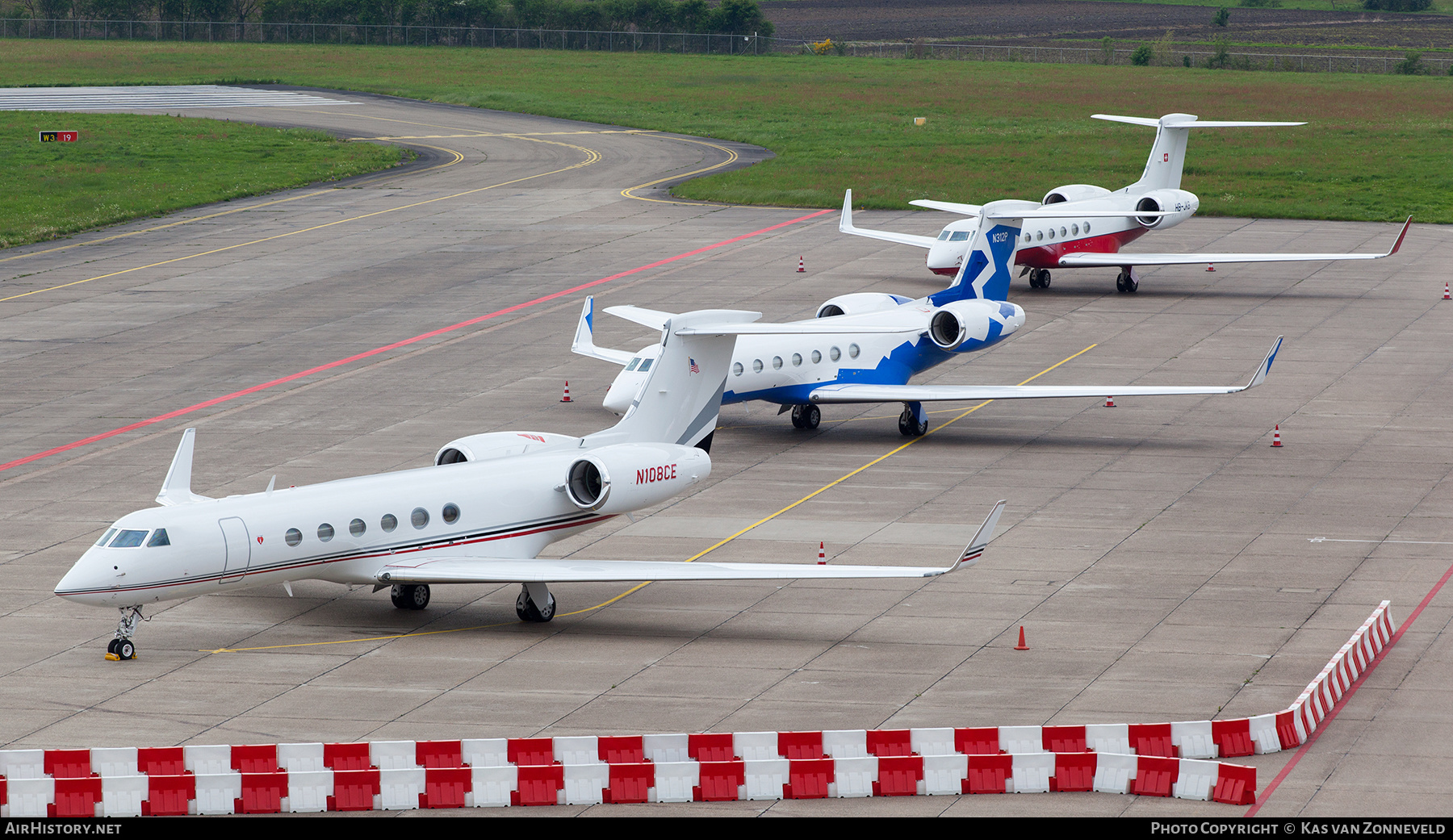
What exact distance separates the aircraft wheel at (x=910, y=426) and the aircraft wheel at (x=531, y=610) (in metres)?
14.2

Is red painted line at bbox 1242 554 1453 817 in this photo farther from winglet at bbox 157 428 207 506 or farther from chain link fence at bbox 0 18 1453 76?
chain link fence at bbox 0 18 1453 76

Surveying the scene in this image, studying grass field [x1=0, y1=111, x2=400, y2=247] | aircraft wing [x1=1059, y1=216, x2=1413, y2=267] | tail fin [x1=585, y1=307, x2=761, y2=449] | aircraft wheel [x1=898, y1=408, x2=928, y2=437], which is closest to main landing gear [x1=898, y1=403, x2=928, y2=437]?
aircraft wheel [x1=898, y1=408, x2=928, y2=437]

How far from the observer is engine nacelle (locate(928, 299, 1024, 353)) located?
39094mm

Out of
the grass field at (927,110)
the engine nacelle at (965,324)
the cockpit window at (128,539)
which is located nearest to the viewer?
the cockpit window at (128,539)

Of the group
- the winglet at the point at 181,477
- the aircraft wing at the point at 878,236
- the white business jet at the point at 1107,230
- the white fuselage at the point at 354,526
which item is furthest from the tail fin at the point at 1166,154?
the winglet at the point at 181,477

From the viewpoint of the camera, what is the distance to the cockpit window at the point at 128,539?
23469 millimetres

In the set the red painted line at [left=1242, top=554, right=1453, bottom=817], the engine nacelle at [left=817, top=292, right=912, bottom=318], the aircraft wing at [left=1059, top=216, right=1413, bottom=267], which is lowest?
the red painted line at [left=1242, top=554, right=1453, bottom=817]

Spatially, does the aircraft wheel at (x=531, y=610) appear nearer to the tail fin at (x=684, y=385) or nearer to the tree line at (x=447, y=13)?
the tail fin at (x=684, y=385)

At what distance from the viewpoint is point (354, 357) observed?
4734 cm

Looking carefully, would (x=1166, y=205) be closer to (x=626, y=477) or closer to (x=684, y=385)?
(x=684, y=385)

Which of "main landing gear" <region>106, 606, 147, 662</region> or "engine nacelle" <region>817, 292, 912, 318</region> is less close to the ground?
"engine nacelle" <region>817, 292, 912, 318</region>

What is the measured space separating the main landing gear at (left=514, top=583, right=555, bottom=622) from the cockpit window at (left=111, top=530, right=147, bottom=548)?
5.34 metres

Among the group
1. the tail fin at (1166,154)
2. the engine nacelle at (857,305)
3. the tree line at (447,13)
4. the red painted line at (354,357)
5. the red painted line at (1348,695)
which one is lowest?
the red painted line at (354,357)

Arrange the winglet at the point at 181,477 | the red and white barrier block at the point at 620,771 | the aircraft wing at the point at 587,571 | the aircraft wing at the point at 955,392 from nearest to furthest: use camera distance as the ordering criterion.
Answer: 1. the red and white barrier block at the point at 620,771
2. the aircraft wing at the point at 587,571
3. the winglet at the point at 181,477
4. the aircraft wing at the point at 955,392
